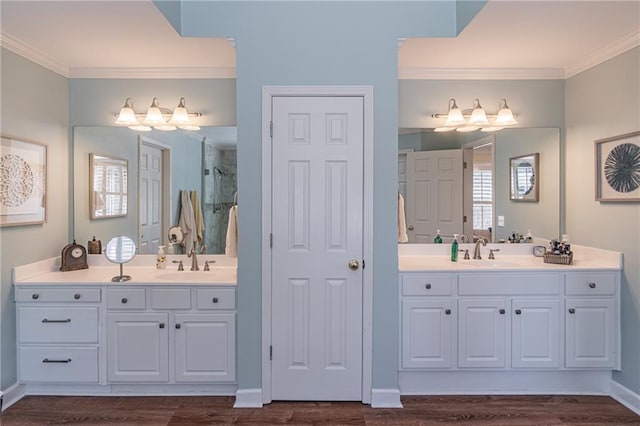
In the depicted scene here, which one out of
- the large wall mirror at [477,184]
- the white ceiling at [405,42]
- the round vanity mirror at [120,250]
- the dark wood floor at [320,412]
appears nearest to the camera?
the white ceiling at [405,42]

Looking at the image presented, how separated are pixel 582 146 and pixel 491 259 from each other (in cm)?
112

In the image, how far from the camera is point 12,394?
2.72 m

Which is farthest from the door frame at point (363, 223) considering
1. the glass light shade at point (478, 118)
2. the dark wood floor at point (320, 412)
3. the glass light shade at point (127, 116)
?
the glass light shade at point (127, 116)

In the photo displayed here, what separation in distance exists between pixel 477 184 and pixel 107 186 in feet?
10.1

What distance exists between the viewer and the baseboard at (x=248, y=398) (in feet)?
8.71

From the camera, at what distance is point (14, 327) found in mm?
2775

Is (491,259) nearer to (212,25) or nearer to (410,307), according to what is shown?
(410,307)

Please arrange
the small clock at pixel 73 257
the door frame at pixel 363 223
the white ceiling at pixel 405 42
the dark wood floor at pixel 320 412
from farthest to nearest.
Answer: the small clock at pixel 73 257
the door frame at pixel 363 223
the dark wood floor at pixel 320 412
the white ceiling at pixel 405 42

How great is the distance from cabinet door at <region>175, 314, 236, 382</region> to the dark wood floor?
0.26m

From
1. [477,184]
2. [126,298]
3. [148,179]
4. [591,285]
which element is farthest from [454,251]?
[148,179]

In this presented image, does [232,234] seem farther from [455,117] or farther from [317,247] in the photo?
[455,117]

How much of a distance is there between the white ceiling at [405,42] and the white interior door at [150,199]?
667 millimetres

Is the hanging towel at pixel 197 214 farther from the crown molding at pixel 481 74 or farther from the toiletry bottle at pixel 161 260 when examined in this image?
the crown molding at pixel 481 74

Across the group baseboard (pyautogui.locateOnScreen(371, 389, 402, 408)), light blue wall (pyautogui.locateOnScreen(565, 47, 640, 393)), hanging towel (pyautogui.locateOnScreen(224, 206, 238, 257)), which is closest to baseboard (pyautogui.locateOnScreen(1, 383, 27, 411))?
hanging towel (pyautogui.locateOnScreen(224, 206, 238, 257))
